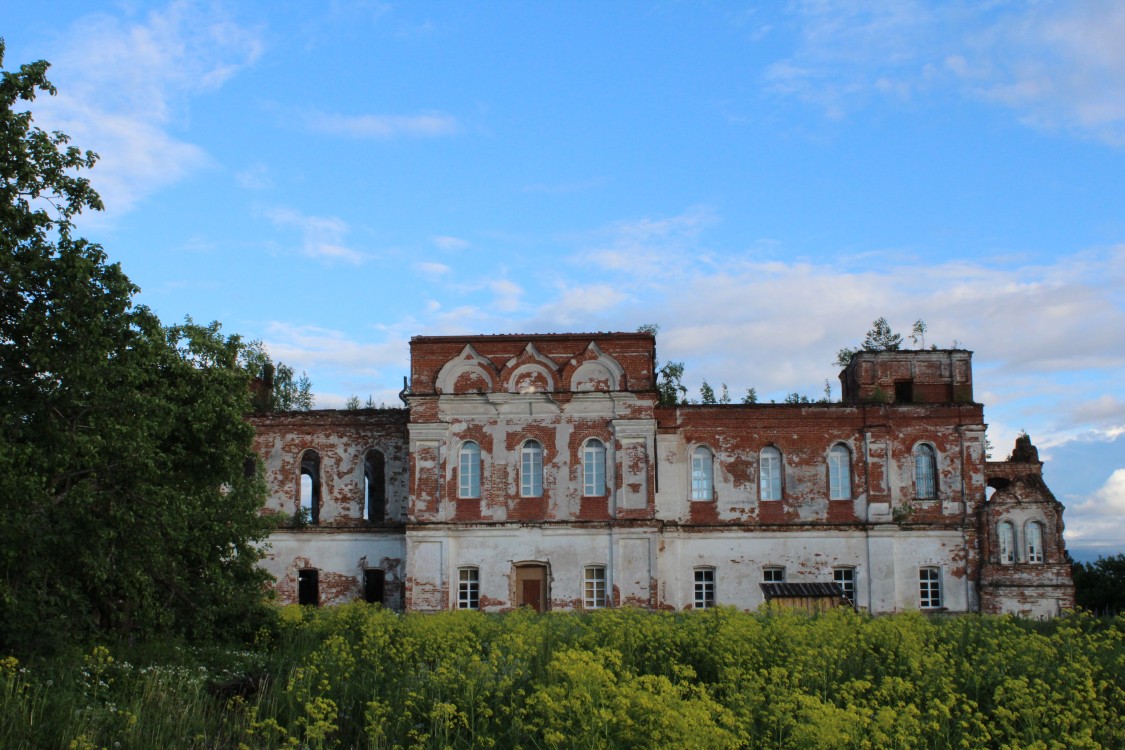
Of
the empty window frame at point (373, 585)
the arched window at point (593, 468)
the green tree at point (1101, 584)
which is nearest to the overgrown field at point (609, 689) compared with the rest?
the arched window at point (593, 468)

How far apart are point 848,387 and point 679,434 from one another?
6935 millimetres

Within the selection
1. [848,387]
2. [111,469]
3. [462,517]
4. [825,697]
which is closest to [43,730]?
[111,469]

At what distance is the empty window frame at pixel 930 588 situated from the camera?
105 ft

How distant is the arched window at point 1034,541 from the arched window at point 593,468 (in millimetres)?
12954

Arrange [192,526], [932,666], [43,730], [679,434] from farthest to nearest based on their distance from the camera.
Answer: [679,434], [192,526], [932,666], [43,730]

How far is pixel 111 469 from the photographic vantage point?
1555 cm

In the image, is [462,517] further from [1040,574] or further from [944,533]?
[1040,574]

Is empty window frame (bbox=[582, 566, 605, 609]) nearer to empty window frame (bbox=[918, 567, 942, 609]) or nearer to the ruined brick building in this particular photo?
the ruined brick building

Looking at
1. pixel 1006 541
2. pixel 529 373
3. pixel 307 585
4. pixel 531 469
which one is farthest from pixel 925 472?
pixel 307 585

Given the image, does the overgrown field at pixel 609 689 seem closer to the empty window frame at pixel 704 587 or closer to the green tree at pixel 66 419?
the green tree at pixel 66 419

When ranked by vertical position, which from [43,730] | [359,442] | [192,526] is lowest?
[43,730]

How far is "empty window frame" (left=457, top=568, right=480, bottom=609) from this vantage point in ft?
102

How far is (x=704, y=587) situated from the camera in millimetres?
32312

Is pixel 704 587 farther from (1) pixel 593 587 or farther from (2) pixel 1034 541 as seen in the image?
(2) pixel 1034 541
